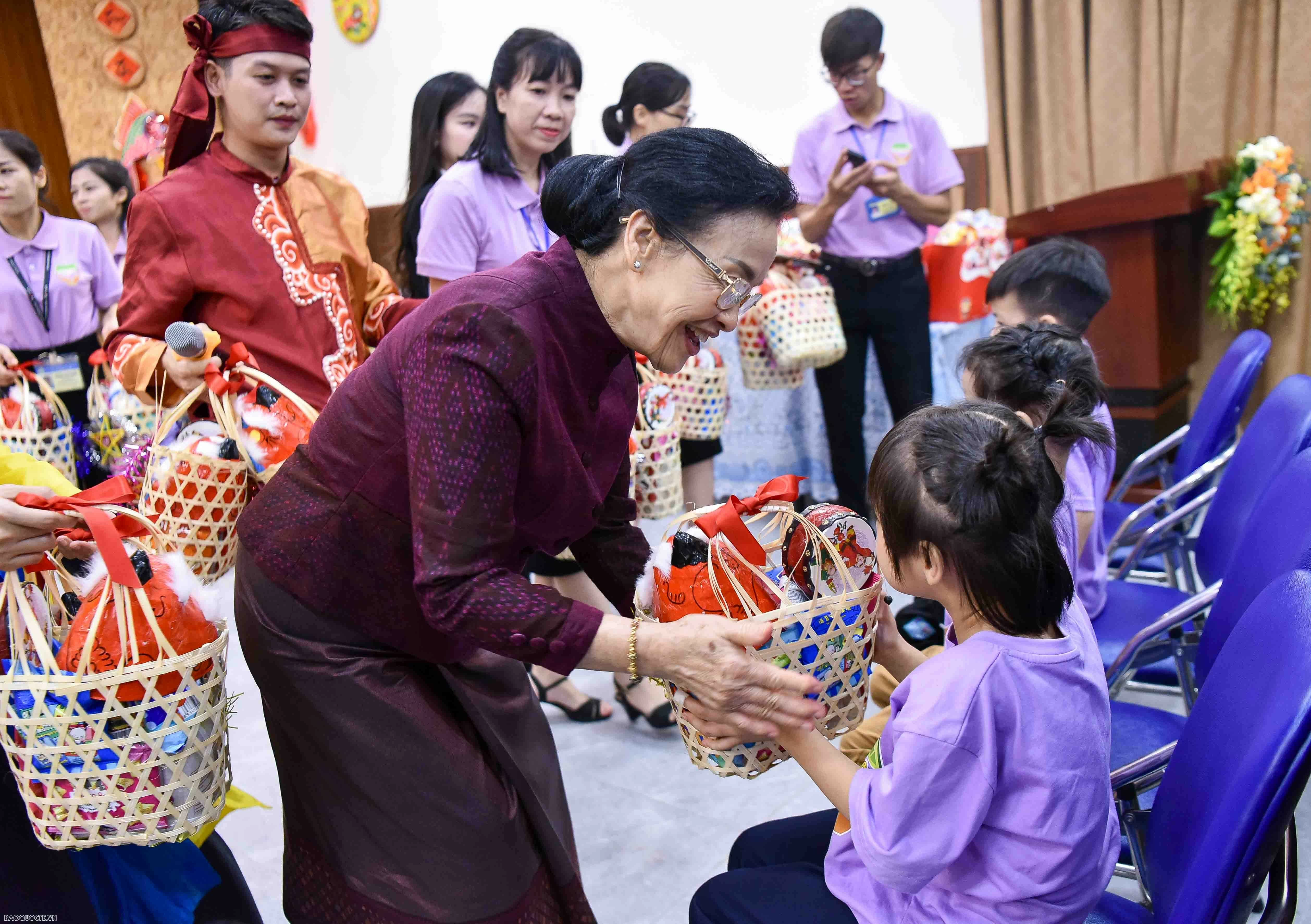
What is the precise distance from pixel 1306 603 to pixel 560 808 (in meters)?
0.96

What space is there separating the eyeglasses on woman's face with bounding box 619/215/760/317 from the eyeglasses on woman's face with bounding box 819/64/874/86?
100 inches

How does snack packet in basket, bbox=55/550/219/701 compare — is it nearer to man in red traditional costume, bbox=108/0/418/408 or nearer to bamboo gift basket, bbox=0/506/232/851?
bamboo gift basket, bbox=0/506/232/851

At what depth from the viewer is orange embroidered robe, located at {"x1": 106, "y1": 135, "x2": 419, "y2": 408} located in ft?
5.95

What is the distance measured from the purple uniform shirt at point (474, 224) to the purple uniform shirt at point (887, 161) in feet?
4.56

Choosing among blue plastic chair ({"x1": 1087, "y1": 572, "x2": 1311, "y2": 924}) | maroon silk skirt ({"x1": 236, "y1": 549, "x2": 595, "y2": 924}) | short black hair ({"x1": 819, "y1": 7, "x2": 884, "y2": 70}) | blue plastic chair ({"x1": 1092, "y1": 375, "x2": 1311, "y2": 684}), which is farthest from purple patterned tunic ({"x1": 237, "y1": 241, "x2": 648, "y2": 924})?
short black hair ({"x1": 819, "y1": 7, "x2": 884, "y2": 70})

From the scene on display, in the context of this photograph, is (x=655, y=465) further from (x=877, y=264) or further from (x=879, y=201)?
(x=879, y=201)

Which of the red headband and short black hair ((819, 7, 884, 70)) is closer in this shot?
the red headband

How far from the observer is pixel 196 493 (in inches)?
67.1

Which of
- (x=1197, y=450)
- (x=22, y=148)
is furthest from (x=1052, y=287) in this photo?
(x=22, y=148)

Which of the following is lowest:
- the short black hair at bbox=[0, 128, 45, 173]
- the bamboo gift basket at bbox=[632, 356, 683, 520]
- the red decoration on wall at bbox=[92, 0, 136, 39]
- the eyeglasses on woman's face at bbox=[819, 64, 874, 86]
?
the bamboo gift basket at bbox=[632, 356, 683, 520]

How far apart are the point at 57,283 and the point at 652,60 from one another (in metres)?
3.44

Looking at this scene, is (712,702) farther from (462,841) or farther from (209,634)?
(209,634)

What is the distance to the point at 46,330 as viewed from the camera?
3.91 metres

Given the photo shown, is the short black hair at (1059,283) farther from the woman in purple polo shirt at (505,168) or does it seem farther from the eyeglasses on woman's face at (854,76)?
the eyeglasses on woman's face at (854,76)
